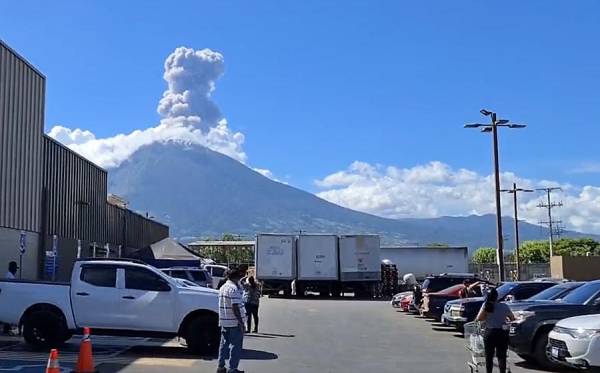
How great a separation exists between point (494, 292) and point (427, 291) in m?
16.5

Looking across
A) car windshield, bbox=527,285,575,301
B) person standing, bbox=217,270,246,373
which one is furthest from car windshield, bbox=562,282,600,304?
person standing, bbox=217,270,246,373

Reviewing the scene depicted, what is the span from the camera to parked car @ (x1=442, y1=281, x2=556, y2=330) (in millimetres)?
21078

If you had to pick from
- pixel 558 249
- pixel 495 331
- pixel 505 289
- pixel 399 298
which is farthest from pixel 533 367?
pixel 558 249

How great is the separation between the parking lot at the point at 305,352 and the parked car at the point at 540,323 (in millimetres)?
453

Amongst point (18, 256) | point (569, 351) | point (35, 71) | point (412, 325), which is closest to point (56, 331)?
point (569, 351)

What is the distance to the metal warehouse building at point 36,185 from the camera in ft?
95.2

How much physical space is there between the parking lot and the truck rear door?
69 centimetres

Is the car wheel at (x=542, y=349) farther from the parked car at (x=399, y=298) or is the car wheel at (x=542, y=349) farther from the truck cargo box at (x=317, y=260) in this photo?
the truck cargo box at (x=317, y=260)

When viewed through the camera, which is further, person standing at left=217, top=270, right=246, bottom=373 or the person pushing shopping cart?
person standing at left=217, top=270, right=246, bottom=373

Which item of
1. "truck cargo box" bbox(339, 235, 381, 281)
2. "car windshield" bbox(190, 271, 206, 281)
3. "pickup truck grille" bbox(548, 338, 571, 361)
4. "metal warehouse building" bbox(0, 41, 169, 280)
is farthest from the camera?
"truck cargo box" bbox(339, 235, 381, 281)

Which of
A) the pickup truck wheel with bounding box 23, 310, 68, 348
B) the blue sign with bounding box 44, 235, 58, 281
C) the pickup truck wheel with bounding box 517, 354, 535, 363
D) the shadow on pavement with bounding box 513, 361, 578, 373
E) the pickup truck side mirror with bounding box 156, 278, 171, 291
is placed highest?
the blue sign with bounding box 44, 235, 58, 281

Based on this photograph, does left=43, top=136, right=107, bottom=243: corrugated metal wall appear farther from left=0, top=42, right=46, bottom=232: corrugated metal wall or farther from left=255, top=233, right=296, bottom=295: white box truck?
left=255, top=233, right=296, bottom=295: white box truck

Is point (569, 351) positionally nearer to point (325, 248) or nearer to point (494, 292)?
point (494, 292)

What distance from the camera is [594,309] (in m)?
15.0
